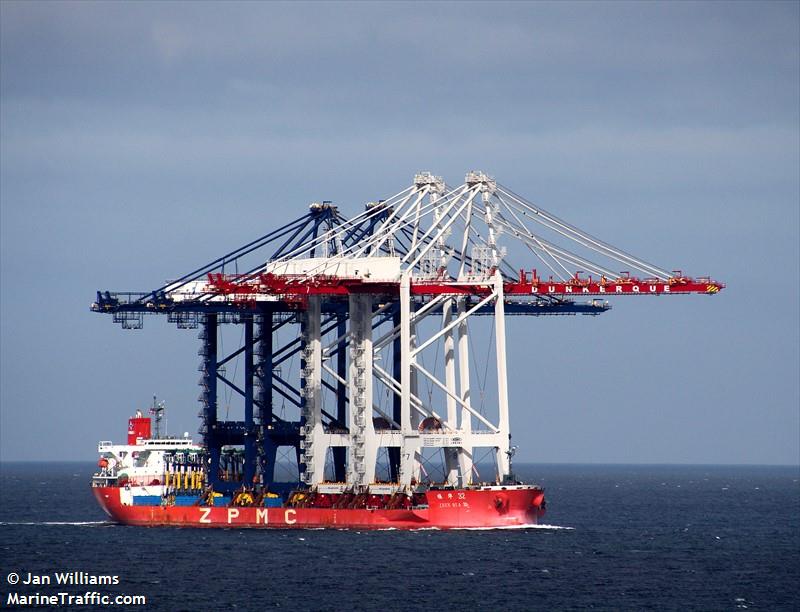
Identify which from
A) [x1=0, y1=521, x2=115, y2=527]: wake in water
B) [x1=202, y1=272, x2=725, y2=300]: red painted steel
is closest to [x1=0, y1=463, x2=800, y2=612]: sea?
[x1=0, y1=521, x2=115, y2=527]: wake in water

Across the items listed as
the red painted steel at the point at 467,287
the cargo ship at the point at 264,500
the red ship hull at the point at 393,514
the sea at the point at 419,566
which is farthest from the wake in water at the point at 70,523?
the red painted steel at the point at 467,287

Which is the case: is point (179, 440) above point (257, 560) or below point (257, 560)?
above

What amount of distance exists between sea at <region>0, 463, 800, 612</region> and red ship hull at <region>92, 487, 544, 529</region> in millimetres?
816

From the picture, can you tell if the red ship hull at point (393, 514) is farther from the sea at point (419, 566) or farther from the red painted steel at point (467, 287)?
the red painted steel at point (467, 287)

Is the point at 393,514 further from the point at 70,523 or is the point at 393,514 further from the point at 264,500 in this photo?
the point at 70,523

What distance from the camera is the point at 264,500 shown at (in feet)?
325

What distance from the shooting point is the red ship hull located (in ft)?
302

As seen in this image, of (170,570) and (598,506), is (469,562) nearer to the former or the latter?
(170,570)

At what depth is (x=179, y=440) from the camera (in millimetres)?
106625

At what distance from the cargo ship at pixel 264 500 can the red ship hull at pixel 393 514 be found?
6 centimetres

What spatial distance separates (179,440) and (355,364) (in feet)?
52.3

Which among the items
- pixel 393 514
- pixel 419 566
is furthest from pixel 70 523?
pixel 419 566

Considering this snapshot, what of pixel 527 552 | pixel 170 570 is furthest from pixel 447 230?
pixel 170 570

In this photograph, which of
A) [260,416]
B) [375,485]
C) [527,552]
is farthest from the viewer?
[260,416]
